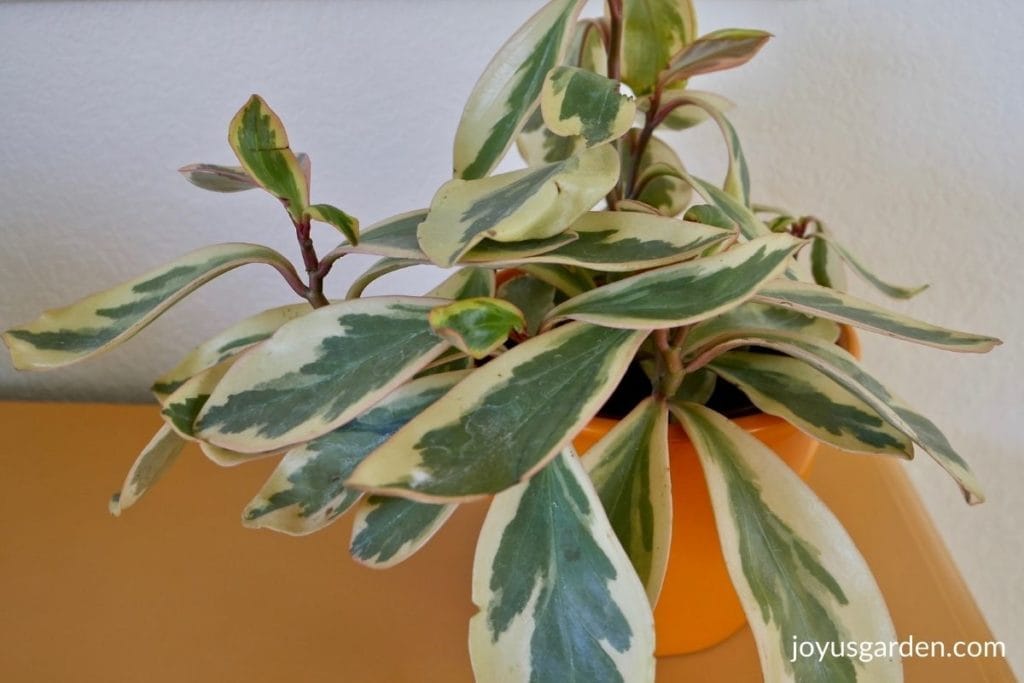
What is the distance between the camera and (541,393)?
1.07ft

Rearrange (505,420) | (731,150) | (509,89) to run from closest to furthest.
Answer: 1. (505,420)
2. (509,89)
3. (731,150)

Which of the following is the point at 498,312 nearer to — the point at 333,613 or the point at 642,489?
the point at 642,489

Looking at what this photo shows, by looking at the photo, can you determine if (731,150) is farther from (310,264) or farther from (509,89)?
(310,264)

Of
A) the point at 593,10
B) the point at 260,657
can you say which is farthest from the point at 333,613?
the point at 593,10

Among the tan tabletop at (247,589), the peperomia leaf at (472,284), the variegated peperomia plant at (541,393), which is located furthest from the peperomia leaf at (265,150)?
the tan tabletop at (247,589)

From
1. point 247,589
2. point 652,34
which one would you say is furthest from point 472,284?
point 247,589

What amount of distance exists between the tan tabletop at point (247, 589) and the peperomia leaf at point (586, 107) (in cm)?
40

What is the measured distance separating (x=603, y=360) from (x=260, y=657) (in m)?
0.41

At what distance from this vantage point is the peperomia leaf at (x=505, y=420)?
281 millimetres

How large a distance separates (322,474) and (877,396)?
0.90 feet

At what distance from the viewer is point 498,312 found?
0.33 meters

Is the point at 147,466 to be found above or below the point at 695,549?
above

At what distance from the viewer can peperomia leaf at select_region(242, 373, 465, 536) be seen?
38 cm

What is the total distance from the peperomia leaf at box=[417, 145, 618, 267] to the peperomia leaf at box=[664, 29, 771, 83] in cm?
19
